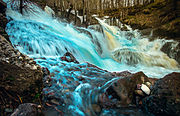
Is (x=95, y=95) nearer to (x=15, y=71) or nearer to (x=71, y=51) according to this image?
(x=15, y=71)

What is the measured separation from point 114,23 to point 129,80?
18535 mm

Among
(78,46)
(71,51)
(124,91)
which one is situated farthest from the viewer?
(78,46)

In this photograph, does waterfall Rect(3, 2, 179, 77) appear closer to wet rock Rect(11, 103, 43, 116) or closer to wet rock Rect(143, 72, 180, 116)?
wet rock Rect(11, 103, 43, 116)

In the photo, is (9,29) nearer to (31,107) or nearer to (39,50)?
(39,50)

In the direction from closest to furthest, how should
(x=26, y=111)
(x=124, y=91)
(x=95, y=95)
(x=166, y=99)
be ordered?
(x=26, y=111) → (x=166, y=99) → (x=124, y=91) → (x=95, y=95)

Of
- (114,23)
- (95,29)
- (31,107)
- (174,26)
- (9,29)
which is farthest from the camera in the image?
(114,23)

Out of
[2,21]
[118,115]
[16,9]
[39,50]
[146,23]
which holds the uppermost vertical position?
[146,23]

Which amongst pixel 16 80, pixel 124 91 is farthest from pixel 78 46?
pixel 16 80

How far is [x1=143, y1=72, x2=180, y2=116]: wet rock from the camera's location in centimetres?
197

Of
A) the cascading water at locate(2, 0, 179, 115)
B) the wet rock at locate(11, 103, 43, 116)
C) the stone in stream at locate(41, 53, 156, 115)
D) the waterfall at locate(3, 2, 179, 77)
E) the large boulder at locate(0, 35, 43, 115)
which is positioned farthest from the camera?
the waterfall at locate(3, 2, 179, 77)

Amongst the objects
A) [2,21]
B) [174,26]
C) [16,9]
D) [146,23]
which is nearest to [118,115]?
[2,21]

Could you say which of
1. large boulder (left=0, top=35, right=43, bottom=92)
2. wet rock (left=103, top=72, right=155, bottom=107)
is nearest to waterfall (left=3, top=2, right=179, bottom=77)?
large boulder (left=0, top=35, right=43, bottom=92)

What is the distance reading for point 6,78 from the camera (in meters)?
2.03

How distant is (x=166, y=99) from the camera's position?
2068 mm
